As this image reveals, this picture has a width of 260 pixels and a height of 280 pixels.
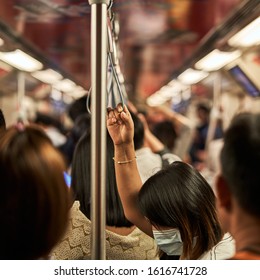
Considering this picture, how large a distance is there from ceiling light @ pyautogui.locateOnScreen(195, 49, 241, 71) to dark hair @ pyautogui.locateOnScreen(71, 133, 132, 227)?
147cm

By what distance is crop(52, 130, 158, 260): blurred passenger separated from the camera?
1591 millimetres

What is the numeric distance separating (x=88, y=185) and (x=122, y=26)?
312cm

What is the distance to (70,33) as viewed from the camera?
4.73 metres

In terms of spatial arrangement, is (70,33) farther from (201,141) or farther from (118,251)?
(118,251)

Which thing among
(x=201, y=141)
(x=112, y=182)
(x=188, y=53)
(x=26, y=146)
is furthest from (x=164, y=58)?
(x=26, y=146)

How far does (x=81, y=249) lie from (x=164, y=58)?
5699mm

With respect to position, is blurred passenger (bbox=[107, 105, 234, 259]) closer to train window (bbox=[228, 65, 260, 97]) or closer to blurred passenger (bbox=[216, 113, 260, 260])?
blurred passenger (bbox=[216, 113, 260, 260])

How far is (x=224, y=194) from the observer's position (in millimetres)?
1128

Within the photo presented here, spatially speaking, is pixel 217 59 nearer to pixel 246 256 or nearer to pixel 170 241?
pixel 170 241

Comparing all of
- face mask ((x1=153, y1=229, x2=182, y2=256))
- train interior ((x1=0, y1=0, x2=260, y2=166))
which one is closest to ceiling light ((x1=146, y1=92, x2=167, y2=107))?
train interior ((x1=0, y1=0, x2=260, y2=166))

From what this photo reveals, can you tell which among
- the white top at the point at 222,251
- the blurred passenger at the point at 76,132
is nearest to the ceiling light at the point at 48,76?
the blurred passenger at the point at 76,132

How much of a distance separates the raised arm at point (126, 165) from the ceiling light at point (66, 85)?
1.83 m

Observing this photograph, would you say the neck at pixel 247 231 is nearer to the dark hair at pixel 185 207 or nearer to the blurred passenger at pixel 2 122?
the dark hair at pixel 185 207

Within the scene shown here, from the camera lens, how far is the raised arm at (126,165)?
1.55m
